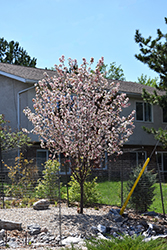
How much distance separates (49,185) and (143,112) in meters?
12.0

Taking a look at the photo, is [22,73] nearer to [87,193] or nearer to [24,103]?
[24,103]

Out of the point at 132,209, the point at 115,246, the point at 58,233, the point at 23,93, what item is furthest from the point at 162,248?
the point at 23,93

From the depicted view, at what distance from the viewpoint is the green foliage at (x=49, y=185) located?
29.6 ft

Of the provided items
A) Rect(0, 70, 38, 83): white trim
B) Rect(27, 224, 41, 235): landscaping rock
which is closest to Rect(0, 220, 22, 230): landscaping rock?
Rect(27, 224, 41, 235): landscaping rock

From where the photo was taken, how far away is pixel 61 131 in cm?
848

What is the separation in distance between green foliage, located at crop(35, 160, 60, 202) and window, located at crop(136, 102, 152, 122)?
10.7m

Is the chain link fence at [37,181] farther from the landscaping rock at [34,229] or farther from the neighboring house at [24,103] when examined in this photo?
the neighboring house at [24,103]

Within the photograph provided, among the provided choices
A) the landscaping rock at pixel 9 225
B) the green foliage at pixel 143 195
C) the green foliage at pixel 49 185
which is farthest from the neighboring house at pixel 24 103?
the landscaping rock at pixel 9 225

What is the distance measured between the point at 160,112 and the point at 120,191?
12594 millimetres

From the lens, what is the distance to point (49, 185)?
374 inches

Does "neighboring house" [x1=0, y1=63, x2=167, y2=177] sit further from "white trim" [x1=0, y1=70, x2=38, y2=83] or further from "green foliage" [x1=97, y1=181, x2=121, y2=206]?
"green foliage" [x1=97, y1=181, x2=121, y2=206]

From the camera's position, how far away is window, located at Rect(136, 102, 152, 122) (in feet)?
66.0

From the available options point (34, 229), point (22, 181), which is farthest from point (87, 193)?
point (34, 229)

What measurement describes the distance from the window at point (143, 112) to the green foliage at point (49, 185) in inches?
420
